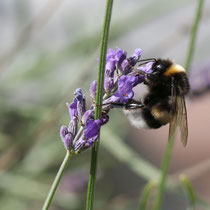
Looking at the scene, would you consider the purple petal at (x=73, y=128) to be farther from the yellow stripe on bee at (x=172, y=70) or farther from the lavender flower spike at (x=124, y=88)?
the yellow stripe on bee at (x=172, y=70)

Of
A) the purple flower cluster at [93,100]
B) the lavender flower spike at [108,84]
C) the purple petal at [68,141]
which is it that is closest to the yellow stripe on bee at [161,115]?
the purple flower cluster at [93,100]

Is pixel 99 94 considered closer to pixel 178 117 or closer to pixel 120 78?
pixel 120 78

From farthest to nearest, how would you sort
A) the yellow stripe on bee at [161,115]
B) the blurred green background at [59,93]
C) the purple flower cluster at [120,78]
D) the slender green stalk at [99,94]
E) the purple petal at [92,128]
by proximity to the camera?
the blurred green background at [59,93] → the yellow stripe on bee at [161,115] → the purple flower cluster at [120,78] → the purple petal at [92,128] → the slender green stalk at [99,94]

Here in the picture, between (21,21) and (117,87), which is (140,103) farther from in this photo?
(21,21)

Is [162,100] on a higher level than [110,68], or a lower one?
higher

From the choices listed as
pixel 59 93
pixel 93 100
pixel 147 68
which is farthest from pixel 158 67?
pixel 59 93
